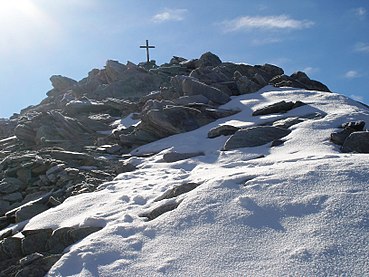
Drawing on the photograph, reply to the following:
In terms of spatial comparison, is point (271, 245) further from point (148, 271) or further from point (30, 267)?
point (30, 267)

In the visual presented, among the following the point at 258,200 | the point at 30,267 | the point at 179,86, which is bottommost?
the point at 30,267

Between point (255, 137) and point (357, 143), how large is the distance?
3283 mm

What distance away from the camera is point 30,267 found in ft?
23.3

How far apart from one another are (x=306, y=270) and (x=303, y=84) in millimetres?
23176

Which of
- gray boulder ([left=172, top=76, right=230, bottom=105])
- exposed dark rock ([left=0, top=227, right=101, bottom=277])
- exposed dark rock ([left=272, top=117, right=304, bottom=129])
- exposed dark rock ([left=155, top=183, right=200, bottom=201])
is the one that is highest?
gray boulder ([left=172, top=76, right=230, bottom=105])

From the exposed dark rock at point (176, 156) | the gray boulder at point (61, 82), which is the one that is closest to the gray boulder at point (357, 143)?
the exposed dark rock at point (176, 156)

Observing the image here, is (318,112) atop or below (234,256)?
atop

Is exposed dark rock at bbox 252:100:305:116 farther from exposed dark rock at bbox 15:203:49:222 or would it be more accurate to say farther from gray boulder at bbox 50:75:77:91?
gray boulder at bbox 50:75:77:91

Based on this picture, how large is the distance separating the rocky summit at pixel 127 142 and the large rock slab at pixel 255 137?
32mm

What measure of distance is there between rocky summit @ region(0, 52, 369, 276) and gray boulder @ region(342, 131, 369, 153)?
0.02 metres

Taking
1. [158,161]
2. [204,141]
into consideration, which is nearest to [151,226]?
[158,161]

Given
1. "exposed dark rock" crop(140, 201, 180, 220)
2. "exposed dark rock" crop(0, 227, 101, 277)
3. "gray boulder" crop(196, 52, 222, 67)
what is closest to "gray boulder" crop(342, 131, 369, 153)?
"exposed dark rock" crop(140, 201, 180, 220)

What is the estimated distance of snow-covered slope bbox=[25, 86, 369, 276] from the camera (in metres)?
5.90

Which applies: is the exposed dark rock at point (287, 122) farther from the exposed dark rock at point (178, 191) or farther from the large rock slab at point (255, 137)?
the exposed dark rock at point (178, 191)
